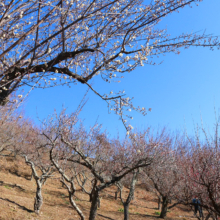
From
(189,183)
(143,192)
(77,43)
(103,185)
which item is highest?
(77,43)

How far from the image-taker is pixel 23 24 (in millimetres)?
2902

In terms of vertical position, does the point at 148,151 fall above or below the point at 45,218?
above

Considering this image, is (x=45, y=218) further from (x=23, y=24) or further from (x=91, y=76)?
(x=23, y=24)

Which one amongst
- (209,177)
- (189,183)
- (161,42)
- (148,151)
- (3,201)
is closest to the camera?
(161,42)

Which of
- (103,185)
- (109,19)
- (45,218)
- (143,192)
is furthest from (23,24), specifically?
(143,192)

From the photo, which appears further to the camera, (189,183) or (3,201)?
(3,201)

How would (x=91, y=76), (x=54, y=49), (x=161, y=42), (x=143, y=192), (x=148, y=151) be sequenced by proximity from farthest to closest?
(x=143, y=192), (x=148, y=151), (x=91, y=76), (x=54, y=49), (x=161, y=42)

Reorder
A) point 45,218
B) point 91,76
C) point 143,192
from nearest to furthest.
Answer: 1. point 91,76
2. point 45,218
3. point 143,192

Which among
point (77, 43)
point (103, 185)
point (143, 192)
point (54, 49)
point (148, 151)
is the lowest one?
point (143, 192)

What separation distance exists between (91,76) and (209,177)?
4.22m

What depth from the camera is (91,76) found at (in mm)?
3924

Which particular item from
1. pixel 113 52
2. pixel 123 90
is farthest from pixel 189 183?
pixel 113 52

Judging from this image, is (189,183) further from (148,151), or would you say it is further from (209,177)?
(148,151)

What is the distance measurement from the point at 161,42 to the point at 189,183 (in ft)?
17.5
